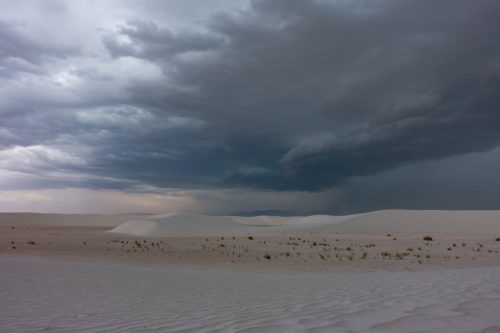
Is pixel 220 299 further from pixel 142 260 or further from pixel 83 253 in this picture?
pixel 83 253

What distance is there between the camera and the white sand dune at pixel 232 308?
17.7 feet

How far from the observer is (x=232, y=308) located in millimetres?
8156

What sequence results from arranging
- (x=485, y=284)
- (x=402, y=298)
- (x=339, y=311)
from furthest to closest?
(x=485, y=284) < (x=402, y=298) < (x=339, y=311)

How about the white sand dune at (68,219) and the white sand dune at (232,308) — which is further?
the white sand dune at (68,219)

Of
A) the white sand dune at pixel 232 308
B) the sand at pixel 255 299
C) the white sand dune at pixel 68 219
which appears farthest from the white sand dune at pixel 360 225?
the white sand dune at pixel 68 219

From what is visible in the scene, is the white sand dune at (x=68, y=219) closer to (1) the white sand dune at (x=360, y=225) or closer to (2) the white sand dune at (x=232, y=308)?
(1) the white sand dune at (x=360, y=225)

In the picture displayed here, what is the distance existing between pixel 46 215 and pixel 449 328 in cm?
14036

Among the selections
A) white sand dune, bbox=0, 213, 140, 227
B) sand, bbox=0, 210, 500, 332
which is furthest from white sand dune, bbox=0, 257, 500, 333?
white sand dune, bbox=0, 213, 140, 227

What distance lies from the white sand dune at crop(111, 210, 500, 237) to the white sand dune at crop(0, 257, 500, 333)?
128ft

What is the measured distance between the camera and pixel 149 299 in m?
9.95

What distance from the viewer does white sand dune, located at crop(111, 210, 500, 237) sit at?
2156 inches

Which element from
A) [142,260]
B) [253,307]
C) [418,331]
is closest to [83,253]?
[142,260]

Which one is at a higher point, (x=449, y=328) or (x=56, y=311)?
(x=449, y=328)

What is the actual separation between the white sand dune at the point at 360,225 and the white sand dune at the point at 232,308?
3887cm
